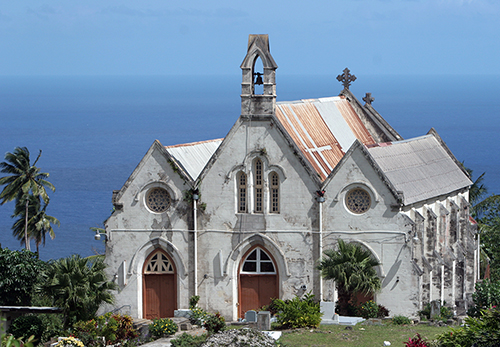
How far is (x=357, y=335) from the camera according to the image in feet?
131

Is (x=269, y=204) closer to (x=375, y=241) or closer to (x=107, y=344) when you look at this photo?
(x=375, y=241)

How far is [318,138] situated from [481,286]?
12.5 metres

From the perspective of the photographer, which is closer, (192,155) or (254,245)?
(254,245)

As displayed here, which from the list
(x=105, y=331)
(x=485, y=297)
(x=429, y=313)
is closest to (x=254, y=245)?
(x=429, y=313)

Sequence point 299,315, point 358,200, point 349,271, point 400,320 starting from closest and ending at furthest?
point 299,315 → point 400,320 → point 349,271 → point 358,200

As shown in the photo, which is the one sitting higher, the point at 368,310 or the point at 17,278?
the point at 17,278

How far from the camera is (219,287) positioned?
48.1m

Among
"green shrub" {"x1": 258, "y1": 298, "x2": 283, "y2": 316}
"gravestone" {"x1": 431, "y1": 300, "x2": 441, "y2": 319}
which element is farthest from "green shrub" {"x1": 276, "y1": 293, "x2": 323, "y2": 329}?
"gravestone" {"x1": 431, "y1": 300, "x2": 441, "y2": 319}

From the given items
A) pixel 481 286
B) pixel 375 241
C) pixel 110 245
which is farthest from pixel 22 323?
pixel 481 286

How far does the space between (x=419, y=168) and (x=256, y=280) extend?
11632 millimetres

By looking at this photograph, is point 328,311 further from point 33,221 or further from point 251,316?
point 33,221

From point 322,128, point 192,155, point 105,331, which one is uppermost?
point 322,128

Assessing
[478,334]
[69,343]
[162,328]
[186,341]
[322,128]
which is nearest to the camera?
[478,334]

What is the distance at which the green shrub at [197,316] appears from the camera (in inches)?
1800
